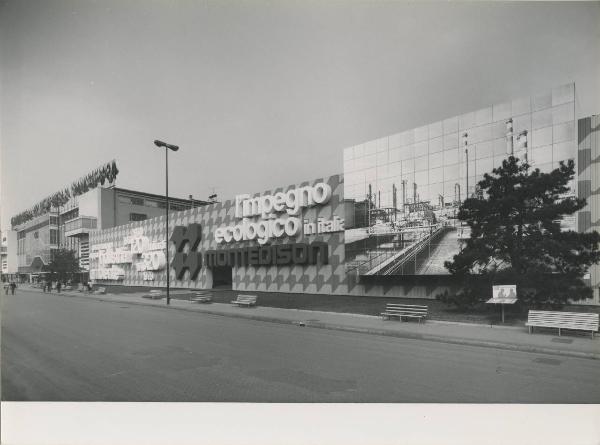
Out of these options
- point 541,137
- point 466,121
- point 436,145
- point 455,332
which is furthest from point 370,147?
point 455,332

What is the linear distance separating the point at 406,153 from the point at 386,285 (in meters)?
7.43

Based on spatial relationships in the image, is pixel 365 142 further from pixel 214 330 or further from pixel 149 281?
pixel 149 281

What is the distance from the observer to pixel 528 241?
1269 cm

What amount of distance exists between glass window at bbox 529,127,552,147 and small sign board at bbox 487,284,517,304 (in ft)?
20.9

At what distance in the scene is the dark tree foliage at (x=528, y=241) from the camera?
39.2 ft

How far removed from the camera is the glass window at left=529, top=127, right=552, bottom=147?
14.7 m

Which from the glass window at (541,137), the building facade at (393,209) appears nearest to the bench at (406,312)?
the building facade at (393,209)

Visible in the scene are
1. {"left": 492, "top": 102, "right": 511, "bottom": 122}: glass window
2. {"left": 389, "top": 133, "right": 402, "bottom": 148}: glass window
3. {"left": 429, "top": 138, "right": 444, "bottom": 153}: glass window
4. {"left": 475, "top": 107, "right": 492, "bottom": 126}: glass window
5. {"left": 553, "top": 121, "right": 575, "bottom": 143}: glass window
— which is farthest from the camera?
{"left": 389, "top": 133, "right": 402, "bottom": 148}: glass window

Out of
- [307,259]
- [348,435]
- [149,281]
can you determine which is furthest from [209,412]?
[149,281]

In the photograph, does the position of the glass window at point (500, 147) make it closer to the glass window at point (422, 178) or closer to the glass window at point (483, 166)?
the glass window at point (483, 166)

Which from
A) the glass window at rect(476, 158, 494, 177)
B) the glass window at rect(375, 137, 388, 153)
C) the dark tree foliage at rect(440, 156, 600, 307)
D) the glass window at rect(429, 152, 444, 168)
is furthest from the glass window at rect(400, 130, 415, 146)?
the dark tree foliage at rect(440, 156, 600, 307)

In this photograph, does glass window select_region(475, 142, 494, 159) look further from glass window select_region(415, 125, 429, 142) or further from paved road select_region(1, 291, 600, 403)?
paved road select_region(1, 291, 600, 403)

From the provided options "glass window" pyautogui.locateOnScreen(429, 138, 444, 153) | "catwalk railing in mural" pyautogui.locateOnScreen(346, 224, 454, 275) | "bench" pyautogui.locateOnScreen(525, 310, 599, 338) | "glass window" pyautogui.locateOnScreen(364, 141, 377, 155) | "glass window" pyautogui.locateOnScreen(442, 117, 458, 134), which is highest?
"glass window" pyautogui.locateOnScreen(442, 117, 458, 134)

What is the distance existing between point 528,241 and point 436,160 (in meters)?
6.70
